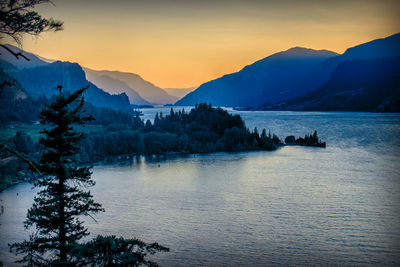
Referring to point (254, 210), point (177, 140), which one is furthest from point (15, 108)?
point (254, 210)

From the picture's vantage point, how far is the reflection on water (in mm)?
35375

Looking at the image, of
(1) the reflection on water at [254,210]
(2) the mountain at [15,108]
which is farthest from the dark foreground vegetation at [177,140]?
(2) the mountain at [15,108]

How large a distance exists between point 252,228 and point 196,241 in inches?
304

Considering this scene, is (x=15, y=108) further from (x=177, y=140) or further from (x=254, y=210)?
(x=254, y=210)

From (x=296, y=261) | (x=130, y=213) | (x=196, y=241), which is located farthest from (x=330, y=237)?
(x=130, y=213)

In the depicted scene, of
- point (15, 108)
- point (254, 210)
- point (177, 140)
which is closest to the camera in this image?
point (254, 210)

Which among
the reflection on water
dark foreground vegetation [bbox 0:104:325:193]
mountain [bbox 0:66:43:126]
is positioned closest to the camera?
the reflection on water

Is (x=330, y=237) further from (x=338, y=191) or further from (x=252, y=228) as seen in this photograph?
(x=338, y=191)

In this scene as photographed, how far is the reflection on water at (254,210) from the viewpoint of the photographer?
35375mm

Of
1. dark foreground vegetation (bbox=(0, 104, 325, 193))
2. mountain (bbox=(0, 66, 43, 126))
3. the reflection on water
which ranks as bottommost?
the reflection on water

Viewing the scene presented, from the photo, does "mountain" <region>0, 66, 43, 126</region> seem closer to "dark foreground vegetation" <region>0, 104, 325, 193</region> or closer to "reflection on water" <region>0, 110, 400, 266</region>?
"dark foreground vegetation" <region>0, 104, 325, 193</region>

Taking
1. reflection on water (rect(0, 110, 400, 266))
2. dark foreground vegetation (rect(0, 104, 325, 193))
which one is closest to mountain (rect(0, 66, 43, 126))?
dark foreground vegetation (rect(0, 104, 325, 193))

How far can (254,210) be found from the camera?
4984 centimetres

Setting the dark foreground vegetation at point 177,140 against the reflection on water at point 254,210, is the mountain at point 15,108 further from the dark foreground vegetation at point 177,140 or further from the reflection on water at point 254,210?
the reflection on water at point 254,210
